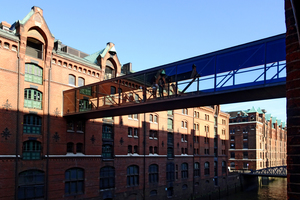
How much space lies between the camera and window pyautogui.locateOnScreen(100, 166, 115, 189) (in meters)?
30.6

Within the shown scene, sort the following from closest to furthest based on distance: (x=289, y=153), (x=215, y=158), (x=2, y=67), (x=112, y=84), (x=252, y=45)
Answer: (x=289, y=153)
(x=252, y=45)
(x=2, y=67)
(x=112, y=84)
(x=215, y=158)

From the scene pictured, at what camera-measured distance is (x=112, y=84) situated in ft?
103

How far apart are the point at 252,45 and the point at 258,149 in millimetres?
66691

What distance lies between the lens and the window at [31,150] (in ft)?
79.2

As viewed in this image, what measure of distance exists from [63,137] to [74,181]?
→ 178 inches

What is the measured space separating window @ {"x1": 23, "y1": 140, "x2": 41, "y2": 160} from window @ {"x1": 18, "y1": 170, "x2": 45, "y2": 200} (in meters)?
1.19

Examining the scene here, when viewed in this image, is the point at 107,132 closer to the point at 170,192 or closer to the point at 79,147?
the point at 79,147

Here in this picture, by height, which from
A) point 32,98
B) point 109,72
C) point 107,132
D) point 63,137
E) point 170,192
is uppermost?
point 109,72

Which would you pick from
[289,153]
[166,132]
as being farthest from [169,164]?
[289,153]

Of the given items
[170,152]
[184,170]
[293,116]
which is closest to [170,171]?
[170,152]

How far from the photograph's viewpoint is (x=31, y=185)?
79.0 ft

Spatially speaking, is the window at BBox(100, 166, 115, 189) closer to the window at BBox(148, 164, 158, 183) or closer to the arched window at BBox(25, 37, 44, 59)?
the window at BBox(148, 164, 158, 183)

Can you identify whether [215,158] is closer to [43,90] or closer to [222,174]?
[222,174]

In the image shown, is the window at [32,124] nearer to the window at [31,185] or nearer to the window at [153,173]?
the window at [31,185]
